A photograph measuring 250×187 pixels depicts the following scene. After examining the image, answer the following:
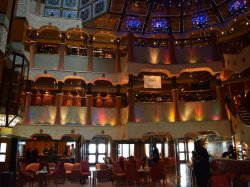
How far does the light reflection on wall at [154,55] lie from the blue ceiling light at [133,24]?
1.90 meters

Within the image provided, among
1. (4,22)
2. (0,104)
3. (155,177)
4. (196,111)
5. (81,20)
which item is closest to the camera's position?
(4,22)

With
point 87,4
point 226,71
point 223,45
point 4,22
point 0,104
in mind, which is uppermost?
point 87,4

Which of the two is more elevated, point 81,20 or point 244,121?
point 81,20

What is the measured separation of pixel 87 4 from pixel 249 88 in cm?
1250

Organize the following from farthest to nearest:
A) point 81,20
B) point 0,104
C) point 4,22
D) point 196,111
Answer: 1. point 81,20
2. point 196,111
3. point 0,104
4. point 4,22

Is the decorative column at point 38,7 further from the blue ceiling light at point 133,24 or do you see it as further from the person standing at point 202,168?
the person standing at point 202,168

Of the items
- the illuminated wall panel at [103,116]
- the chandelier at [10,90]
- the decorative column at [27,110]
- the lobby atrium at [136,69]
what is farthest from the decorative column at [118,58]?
the chandelier at [10,90]

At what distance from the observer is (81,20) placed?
61.8ft

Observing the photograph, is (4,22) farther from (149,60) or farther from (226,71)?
(226,71)

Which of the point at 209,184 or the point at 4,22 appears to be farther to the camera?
the point at 209,184

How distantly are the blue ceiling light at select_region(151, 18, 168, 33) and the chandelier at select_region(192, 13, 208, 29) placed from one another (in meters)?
1.91

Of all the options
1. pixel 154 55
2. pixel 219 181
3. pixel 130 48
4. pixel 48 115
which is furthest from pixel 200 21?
pixel 219 181

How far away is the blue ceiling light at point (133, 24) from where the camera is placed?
18891 mm

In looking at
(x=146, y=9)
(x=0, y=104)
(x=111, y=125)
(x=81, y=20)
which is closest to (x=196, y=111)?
(x=111, y=125)
